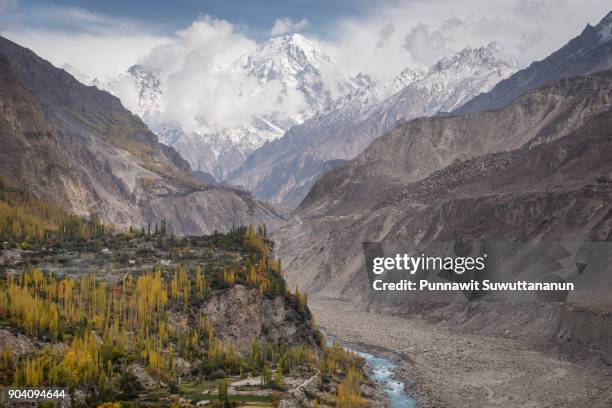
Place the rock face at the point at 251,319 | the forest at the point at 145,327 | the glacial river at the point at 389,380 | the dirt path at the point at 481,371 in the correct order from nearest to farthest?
the forest at the point at 145,327 → the dirt path at the point at 481,371 → the glacial river at the point at 389,380 → the rock face at the point at 251,319

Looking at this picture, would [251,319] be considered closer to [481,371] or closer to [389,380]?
[389,380]

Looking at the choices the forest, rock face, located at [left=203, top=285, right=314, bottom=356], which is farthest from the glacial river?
rock face, located at [left=203, top=285, right=314, bottom=356]

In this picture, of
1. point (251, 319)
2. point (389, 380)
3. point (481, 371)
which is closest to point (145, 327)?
point (251, 319)

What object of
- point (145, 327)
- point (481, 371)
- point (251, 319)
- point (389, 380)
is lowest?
point (389, 380)

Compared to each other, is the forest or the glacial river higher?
the forest

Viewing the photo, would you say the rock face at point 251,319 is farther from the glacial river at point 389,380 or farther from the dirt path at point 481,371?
the dirt path at point 481,371

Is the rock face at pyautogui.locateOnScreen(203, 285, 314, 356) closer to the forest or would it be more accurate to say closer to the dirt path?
the forest

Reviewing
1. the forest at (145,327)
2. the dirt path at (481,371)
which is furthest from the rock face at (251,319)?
the dirt path at (481,371)
